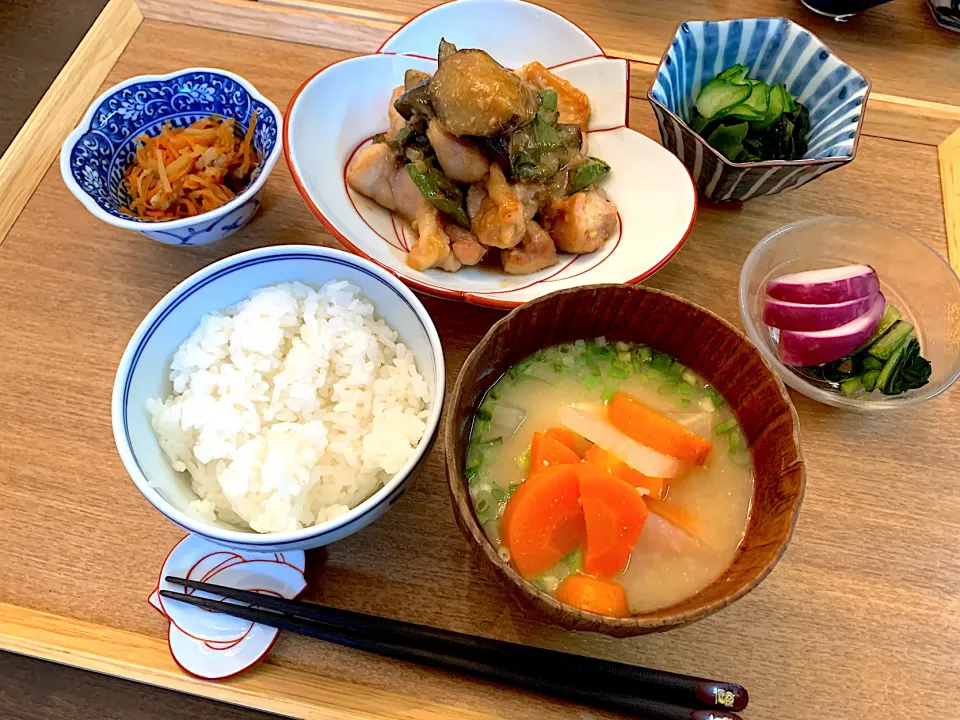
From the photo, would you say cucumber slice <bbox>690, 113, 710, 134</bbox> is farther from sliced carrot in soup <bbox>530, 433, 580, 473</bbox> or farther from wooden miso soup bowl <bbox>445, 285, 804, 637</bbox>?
sliced carrot in soup <bbox>530, 433, 580, 473</bbox>

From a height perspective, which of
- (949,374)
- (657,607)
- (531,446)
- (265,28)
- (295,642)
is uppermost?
(265,28)

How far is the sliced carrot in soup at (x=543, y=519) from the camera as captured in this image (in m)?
1.30

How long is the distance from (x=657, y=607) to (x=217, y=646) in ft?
3.07

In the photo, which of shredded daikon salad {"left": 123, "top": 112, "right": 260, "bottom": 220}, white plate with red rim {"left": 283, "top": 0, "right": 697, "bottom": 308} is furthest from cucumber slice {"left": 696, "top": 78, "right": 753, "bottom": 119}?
shredded daikon salad {"left": 123, "top": 112, "right": 260, "bottom": 220}

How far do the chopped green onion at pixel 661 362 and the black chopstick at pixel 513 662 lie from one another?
653mm

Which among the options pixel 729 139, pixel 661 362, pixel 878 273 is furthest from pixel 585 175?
pixel 878 273

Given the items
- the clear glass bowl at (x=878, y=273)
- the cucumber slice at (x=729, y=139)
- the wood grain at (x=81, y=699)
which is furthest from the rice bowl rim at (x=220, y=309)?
the cucumber slice at (x=729, y=139)

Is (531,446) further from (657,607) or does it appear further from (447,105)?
(447,105)

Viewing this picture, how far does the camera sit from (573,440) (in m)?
1.45

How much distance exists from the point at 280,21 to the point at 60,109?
783 mm

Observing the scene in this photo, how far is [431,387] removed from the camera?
158cm

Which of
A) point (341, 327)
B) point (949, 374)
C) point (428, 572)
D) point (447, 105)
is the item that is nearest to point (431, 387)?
point (341, 327)

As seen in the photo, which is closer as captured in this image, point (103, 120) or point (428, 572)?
→ point (428, 572)

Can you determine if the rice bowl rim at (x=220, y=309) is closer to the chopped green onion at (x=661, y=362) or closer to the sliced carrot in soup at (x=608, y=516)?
the sliced carrot in soup at (x=608, y=516)
